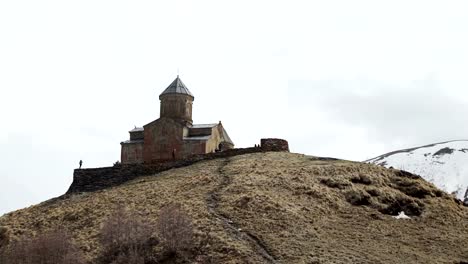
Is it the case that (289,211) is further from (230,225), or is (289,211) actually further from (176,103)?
(176,103)

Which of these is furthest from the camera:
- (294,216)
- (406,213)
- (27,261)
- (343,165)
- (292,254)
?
(343,165)

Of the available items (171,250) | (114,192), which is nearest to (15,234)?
(114,192)

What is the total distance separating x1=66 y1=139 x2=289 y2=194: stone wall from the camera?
30250mm

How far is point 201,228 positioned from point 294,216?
2.98m

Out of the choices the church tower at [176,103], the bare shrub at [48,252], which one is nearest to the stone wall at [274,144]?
the church tower at [176,103]

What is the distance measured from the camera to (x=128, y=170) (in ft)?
100

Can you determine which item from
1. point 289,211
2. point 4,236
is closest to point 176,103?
point 4,236

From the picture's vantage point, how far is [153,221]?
22391mm

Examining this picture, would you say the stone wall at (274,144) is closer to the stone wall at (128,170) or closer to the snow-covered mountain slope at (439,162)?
the stone wall at (128,170)

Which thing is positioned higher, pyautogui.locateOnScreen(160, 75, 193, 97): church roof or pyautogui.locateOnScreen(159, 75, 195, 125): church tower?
pyautogui.locateOnScreen(160, 75, 193, 97): church roof

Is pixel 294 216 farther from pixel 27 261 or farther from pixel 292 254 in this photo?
pixel 27 261

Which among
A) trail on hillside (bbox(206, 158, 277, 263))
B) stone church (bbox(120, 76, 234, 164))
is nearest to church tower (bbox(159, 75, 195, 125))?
stone church (bbox(120, 76, 234, 164))

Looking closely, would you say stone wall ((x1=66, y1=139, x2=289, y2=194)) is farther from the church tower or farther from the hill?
the church tower

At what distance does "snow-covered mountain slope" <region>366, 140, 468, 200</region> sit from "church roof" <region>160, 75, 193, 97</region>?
52115mm
